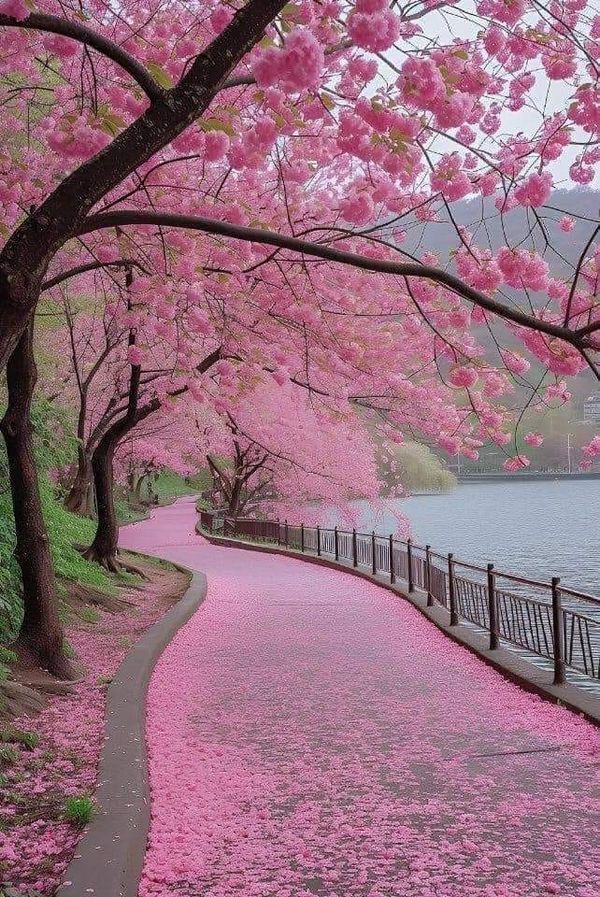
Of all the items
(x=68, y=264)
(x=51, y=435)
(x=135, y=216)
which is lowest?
(x=51, y=435)

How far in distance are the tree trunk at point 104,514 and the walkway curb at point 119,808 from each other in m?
9.82

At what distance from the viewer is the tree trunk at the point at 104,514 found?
1852 centimetres

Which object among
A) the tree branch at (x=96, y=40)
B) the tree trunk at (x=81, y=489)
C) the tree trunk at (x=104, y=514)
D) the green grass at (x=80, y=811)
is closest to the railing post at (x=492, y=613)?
the green grass at (x=80, y=811)

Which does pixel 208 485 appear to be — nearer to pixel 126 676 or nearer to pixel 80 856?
pixel 126 676

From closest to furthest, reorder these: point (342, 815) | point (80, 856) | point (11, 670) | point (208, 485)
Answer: point (80, 856) → point (342, 815) → point (11, 670) → point (208, 485)

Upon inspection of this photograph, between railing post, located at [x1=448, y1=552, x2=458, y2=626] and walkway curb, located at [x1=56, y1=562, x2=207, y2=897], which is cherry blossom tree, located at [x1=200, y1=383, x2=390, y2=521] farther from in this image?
walkway curb, located at [x1=56, y1=562, x2=207, y2=897]

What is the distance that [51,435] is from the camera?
502 inches

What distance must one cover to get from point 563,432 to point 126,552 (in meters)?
129

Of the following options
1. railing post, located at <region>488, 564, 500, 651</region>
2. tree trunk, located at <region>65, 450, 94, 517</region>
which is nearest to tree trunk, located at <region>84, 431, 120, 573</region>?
tree trunk, located at <region>65, 450, 94, 517</region>

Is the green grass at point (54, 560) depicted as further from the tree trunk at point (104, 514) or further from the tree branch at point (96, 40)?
the tree branch at point (96, 40)

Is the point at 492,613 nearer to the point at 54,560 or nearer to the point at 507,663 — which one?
the point at 507,663

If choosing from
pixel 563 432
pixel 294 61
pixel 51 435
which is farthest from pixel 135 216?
pixel 563 432

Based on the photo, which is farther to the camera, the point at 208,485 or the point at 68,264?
the point at 208,485

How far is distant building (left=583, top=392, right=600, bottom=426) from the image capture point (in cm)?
12975
